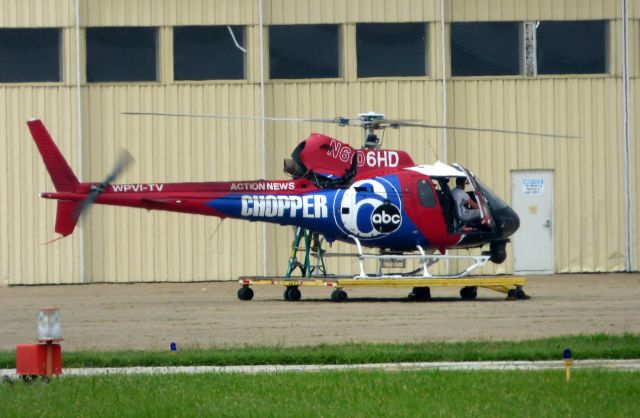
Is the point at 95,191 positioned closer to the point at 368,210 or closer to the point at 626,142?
the point at 368,210

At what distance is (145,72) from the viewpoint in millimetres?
35938

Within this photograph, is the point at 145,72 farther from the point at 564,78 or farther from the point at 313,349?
the point at 313,349

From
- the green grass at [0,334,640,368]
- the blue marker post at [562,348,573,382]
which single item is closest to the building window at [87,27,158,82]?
the green grass at [0,334,640,368]

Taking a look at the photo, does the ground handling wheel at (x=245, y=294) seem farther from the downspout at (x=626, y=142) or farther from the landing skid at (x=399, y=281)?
the downspout at (x=626, y=142)

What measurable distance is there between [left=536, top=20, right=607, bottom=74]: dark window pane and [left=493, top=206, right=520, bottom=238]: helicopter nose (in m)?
10.4

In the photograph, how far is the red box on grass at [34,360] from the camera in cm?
1434

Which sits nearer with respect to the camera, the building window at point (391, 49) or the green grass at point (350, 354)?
the green grass at point (350, 354)

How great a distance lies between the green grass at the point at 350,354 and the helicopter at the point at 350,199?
8.84 meters

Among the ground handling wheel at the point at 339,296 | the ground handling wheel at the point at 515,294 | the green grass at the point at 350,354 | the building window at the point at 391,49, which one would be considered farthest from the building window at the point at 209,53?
the green grass at the point at 350,354

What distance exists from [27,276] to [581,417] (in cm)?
2553

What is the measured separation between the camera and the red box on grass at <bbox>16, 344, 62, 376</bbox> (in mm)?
14336

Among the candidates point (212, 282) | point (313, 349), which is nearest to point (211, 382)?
point (313, 349)

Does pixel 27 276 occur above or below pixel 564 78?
below

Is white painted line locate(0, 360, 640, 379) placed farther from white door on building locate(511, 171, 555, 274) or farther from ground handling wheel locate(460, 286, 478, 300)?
white door on building locate(511, 171, 555, 274)
